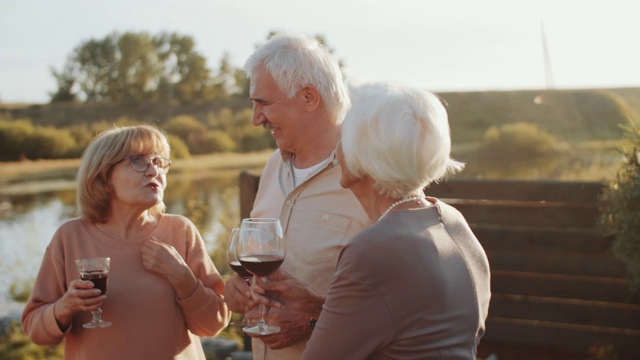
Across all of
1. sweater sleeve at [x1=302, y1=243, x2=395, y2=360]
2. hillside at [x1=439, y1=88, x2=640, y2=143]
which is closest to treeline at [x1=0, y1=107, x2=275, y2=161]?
hillside at [x1=439, y1=88, x2=640, y2=143]

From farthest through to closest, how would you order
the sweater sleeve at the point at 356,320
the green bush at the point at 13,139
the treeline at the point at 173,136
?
the treeline at the point at 173,136, the green bush at the point at 13,139, the sweater sleeve at the point at 356,320

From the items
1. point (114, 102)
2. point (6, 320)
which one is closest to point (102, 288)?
point (6, 320)

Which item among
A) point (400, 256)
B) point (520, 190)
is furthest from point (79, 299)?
point (520, 190)

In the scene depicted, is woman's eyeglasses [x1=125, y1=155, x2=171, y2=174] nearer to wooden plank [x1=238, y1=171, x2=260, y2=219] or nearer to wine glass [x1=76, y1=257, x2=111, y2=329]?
wine glass [x1=76, y1=257, x2=111, y2=329]

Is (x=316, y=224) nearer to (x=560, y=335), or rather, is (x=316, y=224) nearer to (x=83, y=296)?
(x=83, y=296)

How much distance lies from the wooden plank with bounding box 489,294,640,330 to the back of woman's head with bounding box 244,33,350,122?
2883 mm

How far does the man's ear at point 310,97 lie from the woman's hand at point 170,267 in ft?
2.46

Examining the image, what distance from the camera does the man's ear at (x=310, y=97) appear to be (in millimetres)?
2689

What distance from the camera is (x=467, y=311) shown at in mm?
1759

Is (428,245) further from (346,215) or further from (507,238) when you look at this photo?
(507,238)

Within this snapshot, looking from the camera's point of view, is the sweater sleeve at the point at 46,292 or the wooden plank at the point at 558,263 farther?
the wooden plank at the point at 558,263

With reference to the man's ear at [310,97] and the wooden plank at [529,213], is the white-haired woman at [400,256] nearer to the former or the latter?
the man's ear at [310,97]

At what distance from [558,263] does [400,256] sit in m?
3.63

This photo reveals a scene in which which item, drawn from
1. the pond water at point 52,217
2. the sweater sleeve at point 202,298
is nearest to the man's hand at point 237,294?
the sweater sleeve at point 202,298
